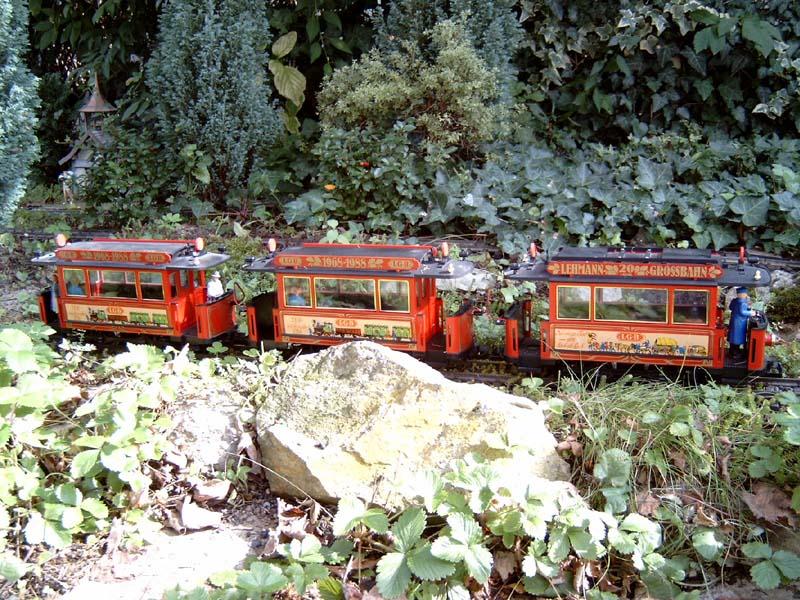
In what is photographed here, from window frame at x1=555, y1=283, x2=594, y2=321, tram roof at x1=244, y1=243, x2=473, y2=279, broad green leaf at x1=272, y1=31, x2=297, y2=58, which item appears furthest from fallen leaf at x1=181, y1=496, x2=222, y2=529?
broad green leaf at x1=272, y1=31, x2=297, y2=58

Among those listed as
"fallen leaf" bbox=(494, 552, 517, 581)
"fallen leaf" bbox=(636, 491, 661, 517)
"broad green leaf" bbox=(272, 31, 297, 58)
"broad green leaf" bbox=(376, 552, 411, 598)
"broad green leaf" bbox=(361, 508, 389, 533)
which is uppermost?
"broad green leaf" bbox=(272, 31, 297, 58)

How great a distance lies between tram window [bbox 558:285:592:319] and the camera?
8148 mm

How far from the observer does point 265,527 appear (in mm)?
4422

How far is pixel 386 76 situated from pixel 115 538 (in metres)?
10.5

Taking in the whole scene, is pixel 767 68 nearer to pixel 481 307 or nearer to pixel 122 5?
pixel 481 307

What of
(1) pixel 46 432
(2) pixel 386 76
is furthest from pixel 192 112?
(1) pixel 46 432

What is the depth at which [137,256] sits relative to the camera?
9.52m

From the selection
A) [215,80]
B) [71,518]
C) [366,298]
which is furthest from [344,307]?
[215,80]

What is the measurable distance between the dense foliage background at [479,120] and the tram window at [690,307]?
407 centimetres

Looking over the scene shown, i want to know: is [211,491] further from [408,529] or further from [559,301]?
[559,301]

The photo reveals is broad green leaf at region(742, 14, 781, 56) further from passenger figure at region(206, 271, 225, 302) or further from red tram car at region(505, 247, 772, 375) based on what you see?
passenger figure at region(206, 271, 225, 302)

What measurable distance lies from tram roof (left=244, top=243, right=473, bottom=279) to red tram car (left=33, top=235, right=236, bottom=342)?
96cm

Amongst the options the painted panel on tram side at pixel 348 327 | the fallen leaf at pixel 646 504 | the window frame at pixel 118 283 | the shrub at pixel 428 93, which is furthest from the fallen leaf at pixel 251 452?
the shrub at pixel 428 93

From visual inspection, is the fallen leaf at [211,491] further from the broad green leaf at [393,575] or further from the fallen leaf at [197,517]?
the broad green leaf at [393,575]
